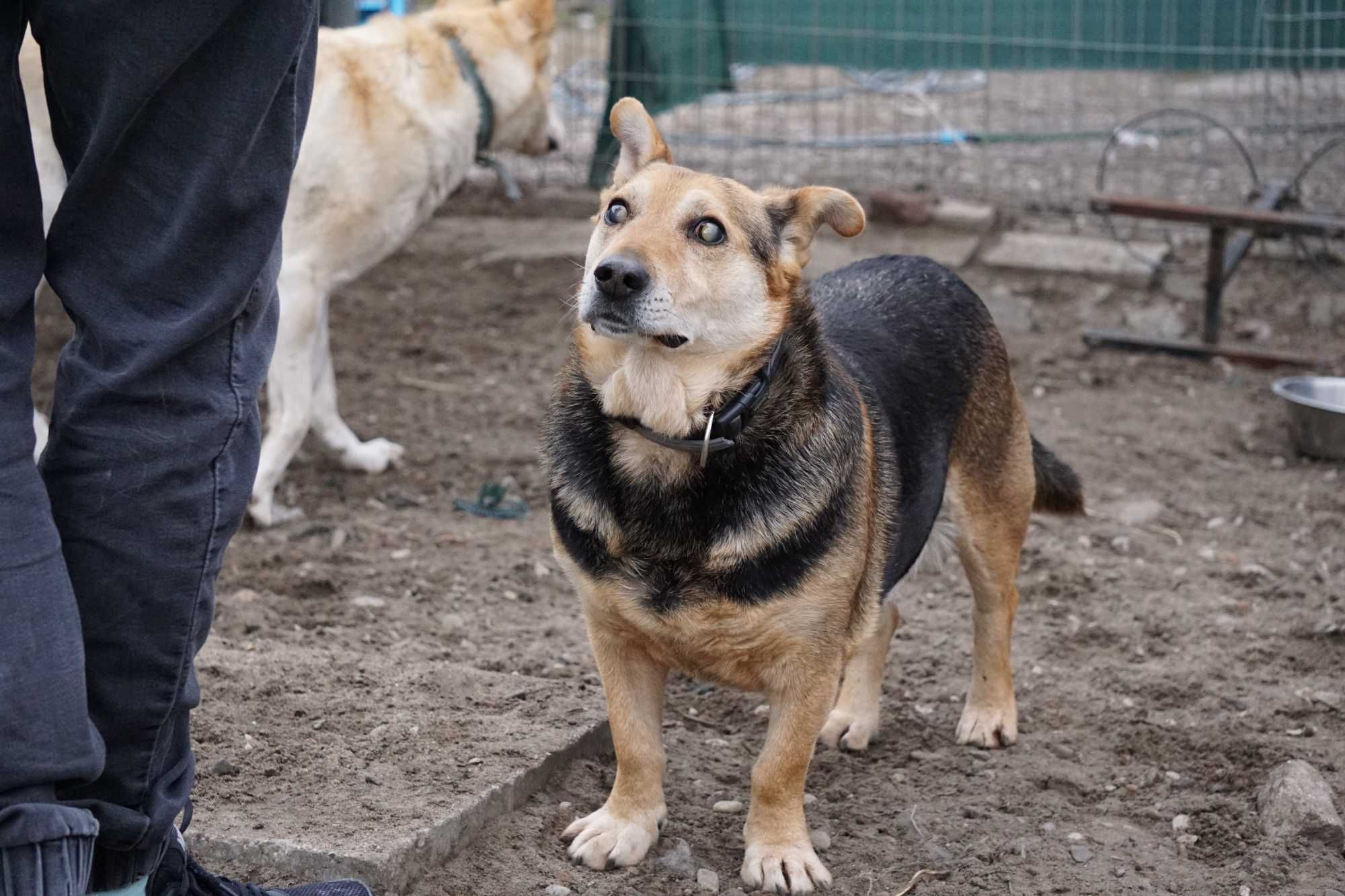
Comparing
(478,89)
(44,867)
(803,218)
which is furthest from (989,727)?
(478,89)

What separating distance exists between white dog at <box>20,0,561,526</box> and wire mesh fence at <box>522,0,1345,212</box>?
2121 mm

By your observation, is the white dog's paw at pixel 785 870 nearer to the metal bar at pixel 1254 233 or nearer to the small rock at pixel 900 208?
the metal bar at pixel 1254 233

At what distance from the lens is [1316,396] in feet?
17.7

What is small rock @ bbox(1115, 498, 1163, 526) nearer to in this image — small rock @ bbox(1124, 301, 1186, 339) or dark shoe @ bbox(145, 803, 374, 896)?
small rock @ bbox(1124, 301, 1186, 339)

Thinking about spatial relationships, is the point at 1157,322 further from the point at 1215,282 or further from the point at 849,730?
the point at 849,730

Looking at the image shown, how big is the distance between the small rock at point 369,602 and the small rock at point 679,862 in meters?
1.40

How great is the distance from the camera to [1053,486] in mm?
3572

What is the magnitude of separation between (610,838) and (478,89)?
3178 millimetres

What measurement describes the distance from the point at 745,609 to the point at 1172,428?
140 inches

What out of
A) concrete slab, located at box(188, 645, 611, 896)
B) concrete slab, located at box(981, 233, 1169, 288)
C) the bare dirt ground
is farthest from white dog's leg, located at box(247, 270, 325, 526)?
concrete slab, located at box(981, 233, 1169, 288)

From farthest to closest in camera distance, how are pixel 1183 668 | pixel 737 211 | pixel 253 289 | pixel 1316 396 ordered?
pixel 1316 396
pixel 1183 668
pixel 737 211
pixel 253 289

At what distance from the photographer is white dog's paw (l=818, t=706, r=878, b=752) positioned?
3.26m

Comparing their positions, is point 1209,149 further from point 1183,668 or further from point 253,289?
point 253,289

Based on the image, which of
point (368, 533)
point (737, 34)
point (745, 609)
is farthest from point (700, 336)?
point (737, 34)
